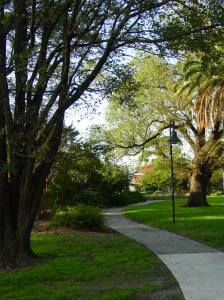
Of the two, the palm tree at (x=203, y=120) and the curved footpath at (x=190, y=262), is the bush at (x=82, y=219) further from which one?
the palm tree at (x=203, y=120)

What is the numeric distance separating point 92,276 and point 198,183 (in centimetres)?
2885

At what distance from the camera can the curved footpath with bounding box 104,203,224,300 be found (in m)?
8.10

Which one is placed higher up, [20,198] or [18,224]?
[20,198]

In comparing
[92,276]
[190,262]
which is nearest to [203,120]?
[190,262]

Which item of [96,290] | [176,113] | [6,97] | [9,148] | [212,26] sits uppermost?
[176,113]

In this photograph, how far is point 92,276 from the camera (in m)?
9.72

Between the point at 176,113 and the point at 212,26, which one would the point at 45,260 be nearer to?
the point at 212,26

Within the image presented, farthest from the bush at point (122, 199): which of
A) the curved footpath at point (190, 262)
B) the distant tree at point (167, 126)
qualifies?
the curved footpath at point (190, 262)

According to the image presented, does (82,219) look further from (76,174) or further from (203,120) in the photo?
(203,120)

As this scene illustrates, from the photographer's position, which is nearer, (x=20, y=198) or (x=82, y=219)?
(x=20, y=198)

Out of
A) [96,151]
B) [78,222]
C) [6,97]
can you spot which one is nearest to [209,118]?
[78,222]

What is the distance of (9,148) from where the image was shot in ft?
37.2

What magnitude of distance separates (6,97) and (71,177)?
17368 millimetres

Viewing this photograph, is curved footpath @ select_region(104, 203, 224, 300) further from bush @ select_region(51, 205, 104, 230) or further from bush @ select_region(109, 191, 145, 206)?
bush @ select_region(109, 191, 145, 206)
